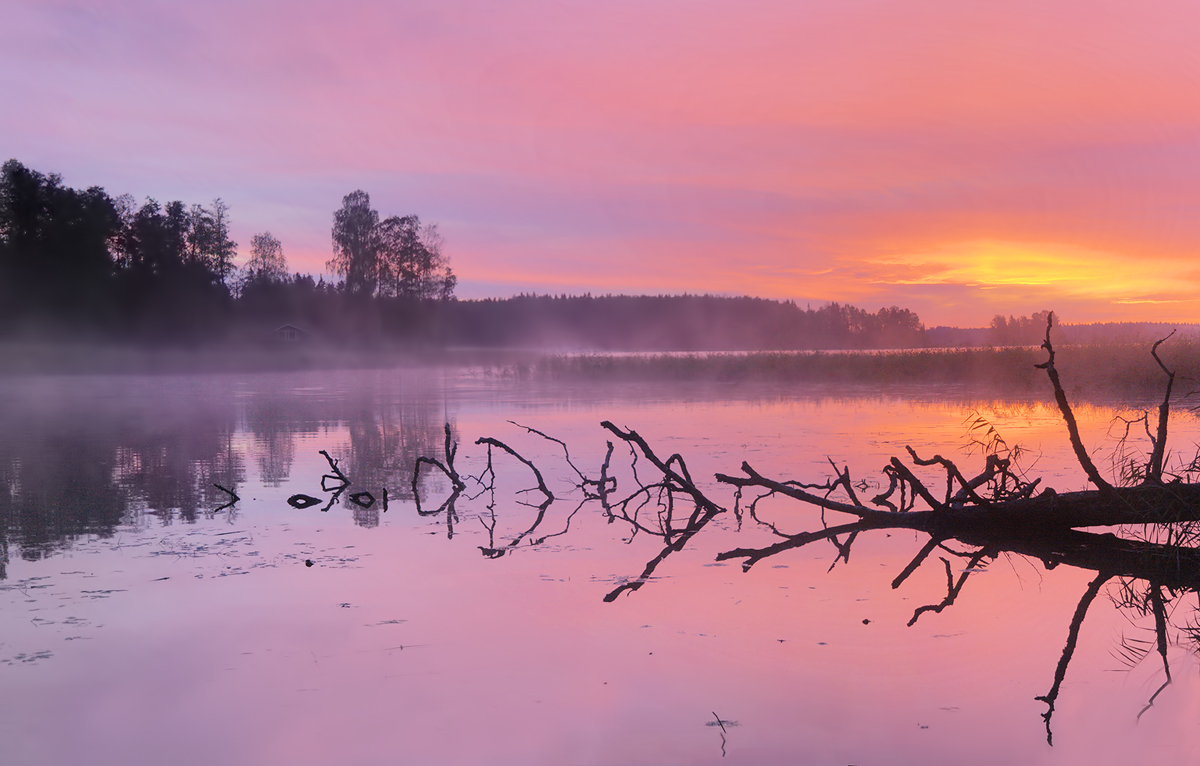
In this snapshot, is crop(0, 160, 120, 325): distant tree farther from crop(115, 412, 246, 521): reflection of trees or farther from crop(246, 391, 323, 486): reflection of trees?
crop(115, 412, 246, 521): reflection of trees

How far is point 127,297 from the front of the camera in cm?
6669

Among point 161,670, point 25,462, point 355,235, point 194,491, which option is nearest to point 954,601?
point 161,670

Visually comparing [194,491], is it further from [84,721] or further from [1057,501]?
[1057,501]

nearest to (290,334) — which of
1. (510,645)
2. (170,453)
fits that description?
(170,453)

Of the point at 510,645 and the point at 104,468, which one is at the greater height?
the point at 510,645

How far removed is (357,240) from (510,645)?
68008 mm

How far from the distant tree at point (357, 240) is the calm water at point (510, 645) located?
60.5 m

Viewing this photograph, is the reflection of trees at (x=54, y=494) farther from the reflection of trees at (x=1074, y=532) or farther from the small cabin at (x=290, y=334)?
the small cabin at (x=290, y=334)

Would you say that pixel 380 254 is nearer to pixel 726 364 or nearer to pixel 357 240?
pixel 357 240

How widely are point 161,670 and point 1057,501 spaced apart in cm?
513

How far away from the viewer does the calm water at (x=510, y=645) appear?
4223mm

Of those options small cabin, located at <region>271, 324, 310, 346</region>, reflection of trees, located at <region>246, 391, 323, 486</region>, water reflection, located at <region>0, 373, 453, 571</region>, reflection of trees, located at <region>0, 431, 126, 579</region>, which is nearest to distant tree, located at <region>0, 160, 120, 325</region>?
small cabin, located at <region>271, 324, 310, 346</region>

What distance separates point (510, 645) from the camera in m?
5.41

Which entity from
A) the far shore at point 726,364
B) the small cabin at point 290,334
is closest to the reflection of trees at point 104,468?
the far shore at point 726,364
